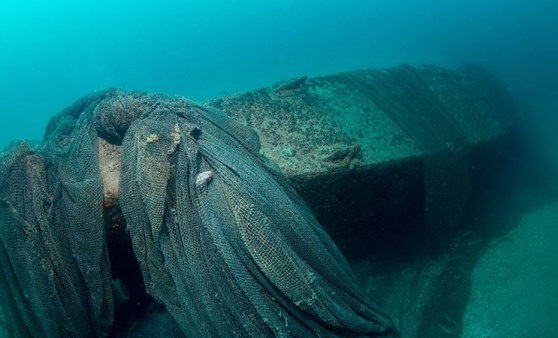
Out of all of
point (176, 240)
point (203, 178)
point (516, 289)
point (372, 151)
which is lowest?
point (516, 289)

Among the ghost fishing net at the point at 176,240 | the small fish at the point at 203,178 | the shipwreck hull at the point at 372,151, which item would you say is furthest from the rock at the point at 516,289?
the small fish at the point at 203,178

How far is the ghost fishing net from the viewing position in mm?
1902

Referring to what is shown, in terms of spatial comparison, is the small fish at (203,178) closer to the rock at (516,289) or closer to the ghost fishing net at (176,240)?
the ghost fishing net at (176,240)

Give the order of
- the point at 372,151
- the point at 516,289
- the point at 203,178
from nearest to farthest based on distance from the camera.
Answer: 1. the point at 203,178
2. the point at 372,151
3. the point at 516,289

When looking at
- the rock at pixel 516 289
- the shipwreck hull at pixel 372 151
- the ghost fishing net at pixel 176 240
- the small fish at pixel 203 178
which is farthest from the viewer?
the rock at pixel 516 289

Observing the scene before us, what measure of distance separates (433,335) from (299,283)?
9.42 feet

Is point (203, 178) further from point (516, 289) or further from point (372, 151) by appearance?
point (516, 289)

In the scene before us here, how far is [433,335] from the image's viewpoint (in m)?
3.95

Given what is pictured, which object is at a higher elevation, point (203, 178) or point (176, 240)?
point (203, 178)

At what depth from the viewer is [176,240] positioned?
2.07 m

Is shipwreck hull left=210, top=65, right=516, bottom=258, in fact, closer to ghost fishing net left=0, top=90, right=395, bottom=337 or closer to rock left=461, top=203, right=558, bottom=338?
rock left=461, top=203, right=558, bottom=338

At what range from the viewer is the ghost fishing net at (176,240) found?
190 cm

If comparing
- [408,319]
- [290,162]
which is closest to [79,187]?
[290,162]

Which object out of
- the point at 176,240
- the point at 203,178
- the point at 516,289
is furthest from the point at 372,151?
the point at 516,289
